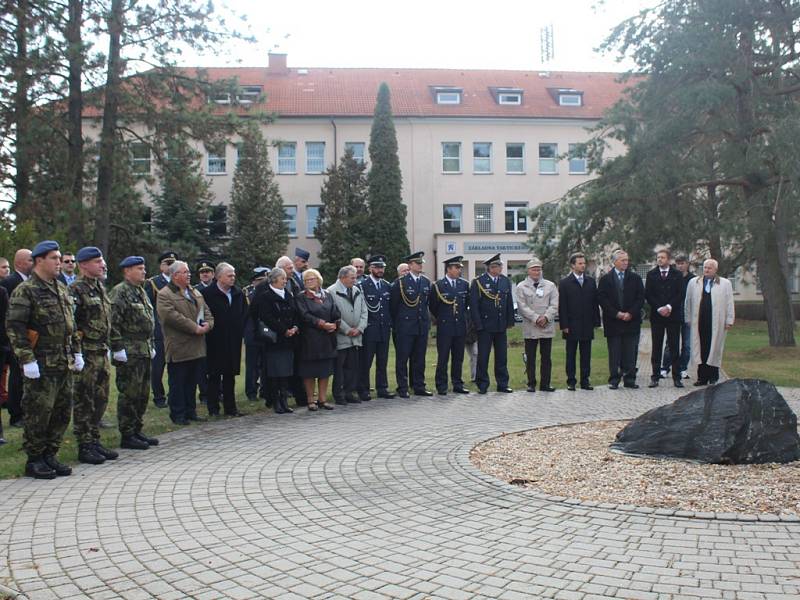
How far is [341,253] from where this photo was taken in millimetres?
39000

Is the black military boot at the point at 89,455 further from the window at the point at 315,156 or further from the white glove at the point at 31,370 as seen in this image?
the window at the point at 315,156

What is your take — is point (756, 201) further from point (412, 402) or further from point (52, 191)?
point (52, 191)

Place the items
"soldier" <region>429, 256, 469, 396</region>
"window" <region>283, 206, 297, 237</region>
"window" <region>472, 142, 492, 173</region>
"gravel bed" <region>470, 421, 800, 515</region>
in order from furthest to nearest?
"window" <region>472, 142, 492, 173</region>, "window" <region>283, 206, 297, 237</region>, "soldier" <region>429, 256, 469, 396</region>, "gravel bed" <region>470, 421, 800, 515</region>

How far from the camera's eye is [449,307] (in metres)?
11.4

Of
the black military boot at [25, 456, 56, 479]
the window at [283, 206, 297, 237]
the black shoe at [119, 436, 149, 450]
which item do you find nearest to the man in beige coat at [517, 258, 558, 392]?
the black shoe at [119, 436, 149, 450]

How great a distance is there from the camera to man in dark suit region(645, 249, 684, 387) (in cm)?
1179

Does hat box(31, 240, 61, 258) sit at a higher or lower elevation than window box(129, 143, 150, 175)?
lower

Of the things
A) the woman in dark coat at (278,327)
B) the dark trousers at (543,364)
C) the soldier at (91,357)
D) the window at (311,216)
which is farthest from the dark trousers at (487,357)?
the window at (311,216)

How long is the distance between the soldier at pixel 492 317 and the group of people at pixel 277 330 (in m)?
0.02

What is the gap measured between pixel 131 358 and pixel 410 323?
471 cm

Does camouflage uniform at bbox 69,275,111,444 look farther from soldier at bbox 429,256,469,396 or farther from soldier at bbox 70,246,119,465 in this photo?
soldier at bbox 429,256,469,396

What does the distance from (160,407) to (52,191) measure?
1242 cm

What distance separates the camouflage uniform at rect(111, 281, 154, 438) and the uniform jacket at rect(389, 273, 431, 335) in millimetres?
4386

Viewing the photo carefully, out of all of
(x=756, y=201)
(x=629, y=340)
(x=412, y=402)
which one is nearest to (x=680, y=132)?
(x=756, y=201)
